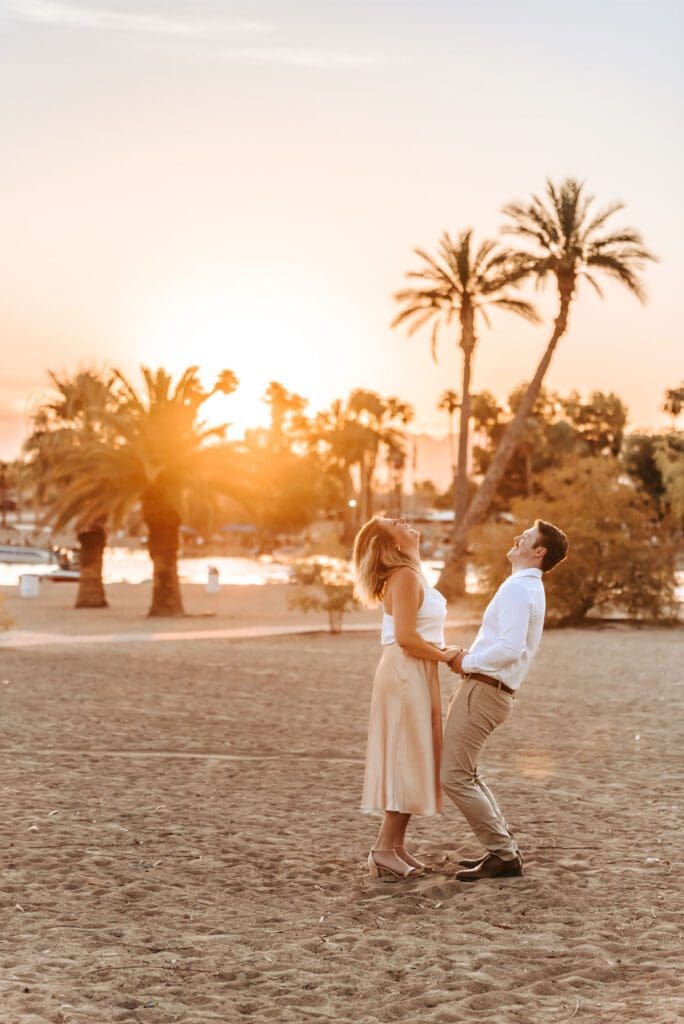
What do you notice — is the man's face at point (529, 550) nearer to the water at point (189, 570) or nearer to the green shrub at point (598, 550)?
the green shrub at point (598, 550)

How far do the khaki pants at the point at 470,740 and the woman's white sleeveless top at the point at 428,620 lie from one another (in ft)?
0.93

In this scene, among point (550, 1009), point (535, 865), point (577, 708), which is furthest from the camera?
point (577, 708)

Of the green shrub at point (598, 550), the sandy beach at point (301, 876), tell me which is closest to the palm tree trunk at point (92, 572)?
the green shrub at point (598, 550)

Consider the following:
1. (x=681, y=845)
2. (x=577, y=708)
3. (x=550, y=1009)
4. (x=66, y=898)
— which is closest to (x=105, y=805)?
(x=66, y=898)

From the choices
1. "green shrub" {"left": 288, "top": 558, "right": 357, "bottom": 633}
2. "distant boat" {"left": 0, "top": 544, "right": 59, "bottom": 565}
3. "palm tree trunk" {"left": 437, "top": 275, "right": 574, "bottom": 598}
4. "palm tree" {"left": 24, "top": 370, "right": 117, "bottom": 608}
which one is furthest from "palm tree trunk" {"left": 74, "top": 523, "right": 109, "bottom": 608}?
"distant boat" {"left": 0, "top": 544, "right": 59, "bottom": 565}

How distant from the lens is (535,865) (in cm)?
784

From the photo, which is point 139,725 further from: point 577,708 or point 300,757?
point 577,708

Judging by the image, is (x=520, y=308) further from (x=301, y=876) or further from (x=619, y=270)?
(x=301, y=876)

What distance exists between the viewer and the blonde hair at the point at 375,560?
718 centimetres

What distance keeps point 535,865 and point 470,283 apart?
119 feet

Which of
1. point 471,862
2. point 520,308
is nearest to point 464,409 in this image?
point 520,308

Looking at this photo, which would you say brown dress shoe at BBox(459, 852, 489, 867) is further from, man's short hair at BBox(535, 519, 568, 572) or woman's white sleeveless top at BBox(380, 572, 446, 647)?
man's short hair at BBox(535, 519, 568, 572)

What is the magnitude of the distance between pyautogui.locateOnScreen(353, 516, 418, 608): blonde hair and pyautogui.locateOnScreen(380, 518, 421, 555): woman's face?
0.6 inches

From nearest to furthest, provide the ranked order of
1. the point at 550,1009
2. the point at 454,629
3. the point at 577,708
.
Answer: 1. the point at 550,1009
2. the point at 577,708
3. the point at 454,629
